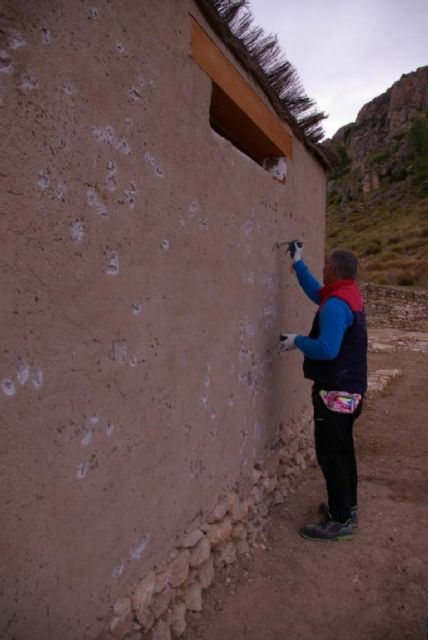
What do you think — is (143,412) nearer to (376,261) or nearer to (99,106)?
(99,106)

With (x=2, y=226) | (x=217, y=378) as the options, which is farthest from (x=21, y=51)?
(x=217, y=378)

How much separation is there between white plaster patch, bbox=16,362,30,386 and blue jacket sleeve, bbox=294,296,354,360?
1.99 meters

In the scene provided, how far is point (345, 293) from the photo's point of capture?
319 centimetres

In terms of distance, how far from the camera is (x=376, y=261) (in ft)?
82.9

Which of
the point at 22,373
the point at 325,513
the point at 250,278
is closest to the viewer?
the point at 22,373

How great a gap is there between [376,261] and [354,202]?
20.0m

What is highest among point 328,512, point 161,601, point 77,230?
point 77,230

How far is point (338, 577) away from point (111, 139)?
2.71 m

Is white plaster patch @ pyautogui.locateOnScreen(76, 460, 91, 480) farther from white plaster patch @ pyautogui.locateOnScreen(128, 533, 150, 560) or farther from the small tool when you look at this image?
the small tool

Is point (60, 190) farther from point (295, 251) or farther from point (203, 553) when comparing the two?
point (295, 251)

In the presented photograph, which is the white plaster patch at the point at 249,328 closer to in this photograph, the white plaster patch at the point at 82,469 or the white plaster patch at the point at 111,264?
the white plaster patch at the point at 111,264

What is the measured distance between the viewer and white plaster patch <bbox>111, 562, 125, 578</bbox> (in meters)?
2.00

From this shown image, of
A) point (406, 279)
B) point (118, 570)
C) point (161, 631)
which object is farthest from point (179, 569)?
point (406, 279)

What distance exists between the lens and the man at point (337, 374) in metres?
3.12
